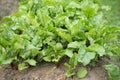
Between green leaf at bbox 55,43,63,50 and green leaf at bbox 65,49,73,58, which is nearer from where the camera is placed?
green leaf at bbox 65,49,73,58

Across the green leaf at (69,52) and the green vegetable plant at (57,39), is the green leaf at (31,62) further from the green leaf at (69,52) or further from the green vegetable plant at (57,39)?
the green leaf at (69,52)

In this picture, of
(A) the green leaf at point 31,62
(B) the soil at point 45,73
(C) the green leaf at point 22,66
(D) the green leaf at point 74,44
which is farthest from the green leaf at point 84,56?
(C) the green leaf at point 22,66

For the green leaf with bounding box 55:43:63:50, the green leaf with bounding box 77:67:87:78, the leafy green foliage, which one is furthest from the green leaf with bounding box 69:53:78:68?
the leafy green foliage

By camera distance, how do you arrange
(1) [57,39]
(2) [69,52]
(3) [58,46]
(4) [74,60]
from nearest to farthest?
(4) [74,60]
(2) [69,52]
(3) [58,46]
(1) [57,39]

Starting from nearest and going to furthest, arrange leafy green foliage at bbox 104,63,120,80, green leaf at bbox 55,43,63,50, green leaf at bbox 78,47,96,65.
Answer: green leaf at bbox 78,47,96,65, leafy green foliage at bbox 104,63,120,80, green leaf at bbox 55,43,63,50

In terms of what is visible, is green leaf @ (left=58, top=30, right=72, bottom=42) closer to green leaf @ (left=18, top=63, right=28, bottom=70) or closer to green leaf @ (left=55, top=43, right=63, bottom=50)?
green leaf @ (left=55, top=43, right=63, bottom=50)

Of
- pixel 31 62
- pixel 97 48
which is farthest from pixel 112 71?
pixel 31 62

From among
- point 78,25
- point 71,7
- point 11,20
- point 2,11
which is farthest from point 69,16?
point 2,11

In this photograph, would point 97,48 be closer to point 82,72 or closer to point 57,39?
point 82,72

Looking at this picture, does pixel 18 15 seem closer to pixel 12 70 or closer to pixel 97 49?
pixel 12 70
